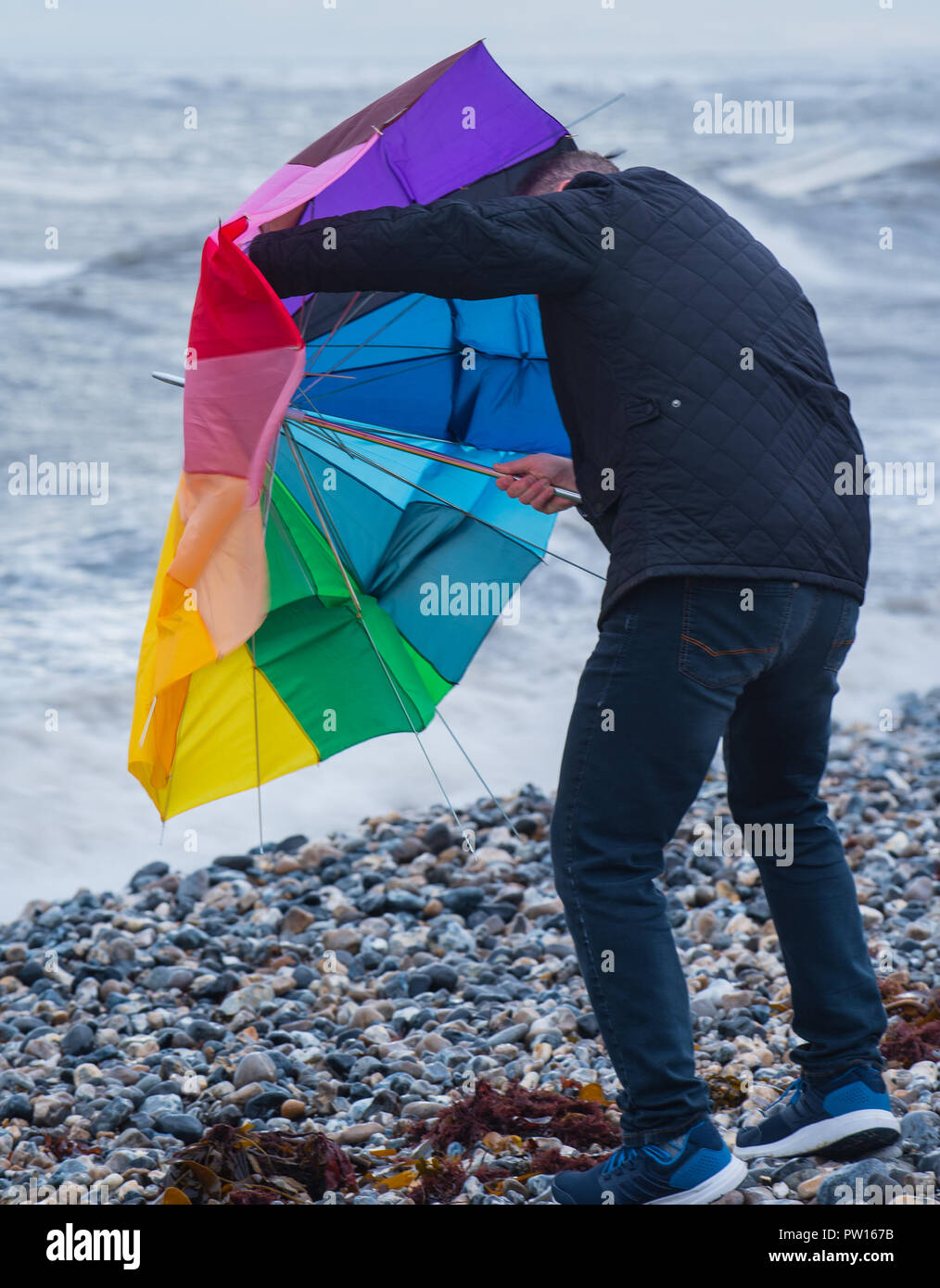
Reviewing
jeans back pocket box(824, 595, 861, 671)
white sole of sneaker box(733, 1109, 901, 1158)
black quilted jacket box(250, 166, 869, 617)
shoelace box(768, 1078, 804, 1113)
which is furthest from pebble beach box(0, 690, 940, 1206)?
black quilted jacket box(250, 166, 869, 617)

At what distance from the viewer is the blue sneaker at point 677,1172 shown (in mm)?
2547

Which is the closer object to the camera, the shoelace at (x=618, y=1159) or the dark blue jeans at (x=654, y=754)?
the dark blue jeans at (x=654, y=754)

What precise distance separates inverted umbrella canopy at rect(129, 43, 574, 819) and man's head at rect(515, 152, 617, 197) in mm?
477

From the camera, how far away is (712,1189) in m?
2.56

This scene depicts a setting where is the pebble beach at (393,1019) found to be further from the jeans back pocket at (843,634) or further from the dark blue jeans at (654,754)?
the jeans back pocket at (843,634)

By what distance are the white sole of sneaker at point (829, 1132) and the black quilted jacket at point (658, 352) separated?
3.55ft

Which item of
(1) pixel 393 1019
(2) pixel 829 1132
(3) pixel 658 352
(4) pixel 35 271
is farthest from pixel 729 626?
(4) pixel 35 271

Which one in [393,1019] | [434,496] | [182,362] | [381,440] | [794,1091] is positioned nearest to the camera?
[794,1091]

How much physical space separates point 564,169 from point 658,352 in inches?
21.2

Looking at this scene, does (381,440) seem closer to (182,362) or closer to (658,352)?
(658,352)

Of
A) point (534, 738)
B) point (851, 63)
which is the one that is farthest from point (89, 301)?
point (851, 63)

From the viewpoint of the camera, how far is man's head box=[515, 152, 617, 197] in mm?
2766

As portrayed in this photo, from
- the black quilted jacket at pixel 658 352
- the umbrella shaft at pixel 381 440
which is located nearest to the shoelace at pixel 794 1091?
the black quilted jacket at pixel 658 352

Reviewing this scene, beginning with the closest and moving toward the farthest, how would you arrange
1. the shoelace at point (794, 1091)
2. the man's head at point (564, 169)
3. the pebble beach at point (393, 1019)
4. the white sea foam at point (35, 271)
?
1. the man's head at point (564, 169)
2. the shoelace at point (794, 1091)
3. the pebble beach at point (393, 1019)
4. the white sea foam at point (35, 271)
